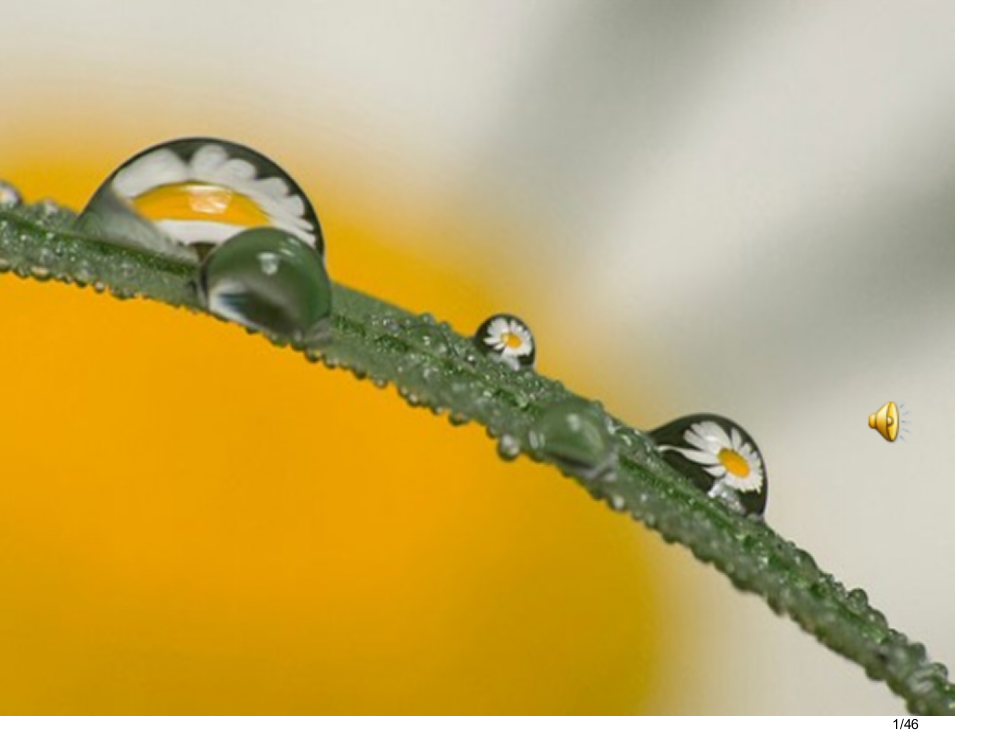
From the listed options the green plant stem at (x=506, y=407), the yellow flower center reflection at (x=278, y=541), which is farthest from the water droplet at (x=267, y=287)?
the yellow flower center reflection at (x=278, y=541)

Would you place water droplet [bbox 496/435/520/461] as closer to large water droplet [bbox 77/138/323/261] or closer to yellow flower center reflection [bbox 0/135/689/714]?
large water droplet [bbox 77/138/323/261]

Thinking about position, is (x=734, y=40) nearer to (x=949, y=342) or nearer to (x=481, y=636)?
(x=949, y=342)

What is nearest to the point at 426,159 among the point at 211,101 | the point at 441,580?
the point at 211,101

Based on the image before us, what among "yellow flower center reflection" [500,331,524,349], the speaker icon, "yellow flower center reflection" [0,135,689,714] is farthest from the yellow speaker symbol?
"yellow flower center reflection" [500,331,524,349]

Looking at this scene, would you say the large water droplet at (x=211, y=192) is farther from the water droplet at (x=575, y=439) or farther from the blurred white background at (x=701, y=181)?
the blurred white background at (x=701, y=181)

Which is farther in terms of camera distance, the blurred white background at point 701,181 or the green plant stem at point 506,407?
the blurred white background at point 701,181

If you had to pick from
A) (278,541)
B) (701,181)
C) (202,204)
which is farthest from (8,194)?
(701,181)

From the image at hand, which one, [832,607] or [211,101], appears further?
[211,101]
